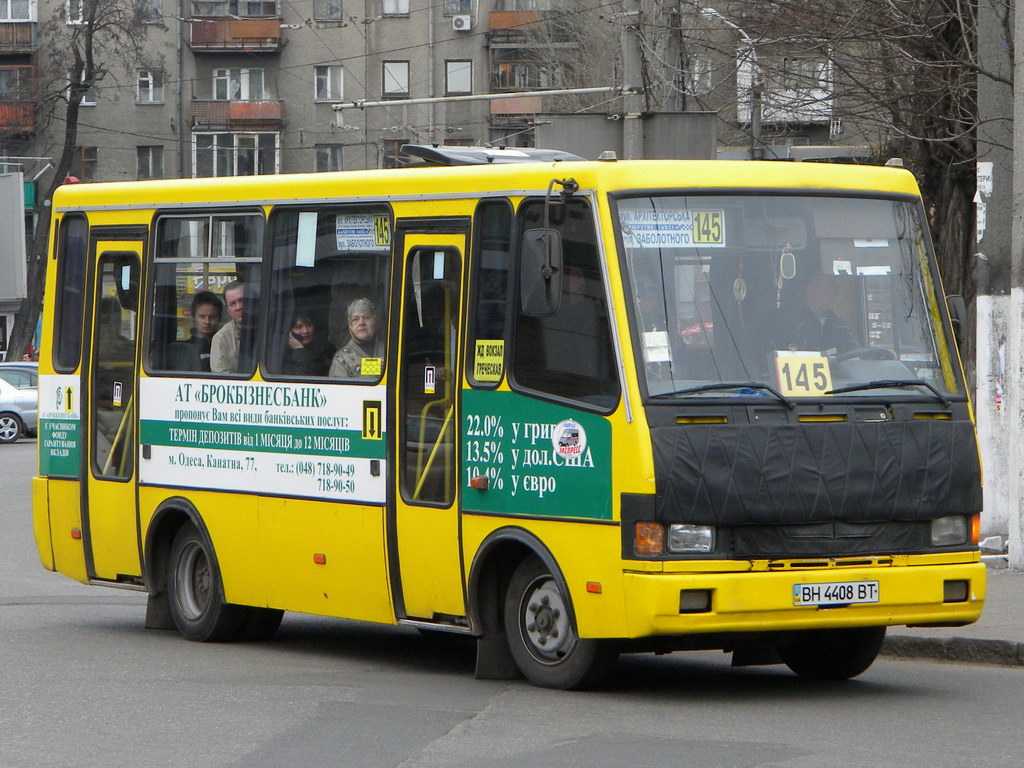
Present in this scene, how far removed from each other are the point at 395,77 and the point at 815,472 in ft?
206

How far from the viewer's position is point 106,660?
35.6 ft

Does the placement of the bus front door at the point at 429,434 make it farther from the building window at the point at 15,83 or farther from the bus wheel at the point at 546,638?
the building window at the point at 15,83

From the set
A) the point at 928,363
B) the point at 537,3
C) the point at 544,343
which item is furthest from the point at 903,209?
the point at 537,3

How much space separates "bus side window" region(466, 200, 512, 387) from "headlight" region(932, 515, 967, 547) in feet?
7.24

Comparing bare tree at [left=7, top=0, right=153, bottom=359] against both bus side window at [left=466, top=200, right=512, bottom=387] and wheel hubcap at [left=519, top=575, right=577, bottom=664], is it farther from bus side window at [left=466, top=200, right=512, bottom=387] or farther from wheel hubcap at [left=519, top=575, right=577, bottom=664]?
wheel hubcap at [left=519, top=575, right=577, bottom=664]

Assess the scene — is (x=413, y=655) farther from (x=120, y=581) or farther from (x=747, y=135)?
(x=747, y=135)

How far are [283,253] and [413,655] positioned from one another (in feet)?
8.07

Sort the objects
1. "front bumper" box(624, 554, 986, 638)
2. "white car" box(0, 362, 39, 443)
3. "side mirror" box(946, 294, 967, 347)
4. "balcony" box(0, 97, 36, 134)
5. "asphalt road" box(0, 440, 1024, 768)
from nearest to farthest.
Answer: "asphalt road" box(0, 440, 1024, 768) < "front bumper" box(624, 554, 986, 638) < "side mirror" box(946, 294, 967, 347) < "white car" box(0, 362, 39, 443) < "balcony" box(0, 97, 36, 134)

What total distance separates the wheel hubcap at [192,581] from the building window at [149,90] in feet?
202

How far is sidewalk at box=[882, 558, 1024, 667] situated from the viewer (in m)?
10.4

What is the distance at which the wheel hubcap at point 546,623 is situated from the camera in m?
9.05

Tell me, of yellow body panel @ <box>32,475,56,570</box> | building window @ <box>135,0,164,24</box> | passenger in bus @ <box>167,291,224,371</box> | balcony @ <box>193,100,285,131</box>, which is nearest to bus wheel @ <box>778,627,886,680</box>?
passenger in bus @ <box>167,291,224,371</box>

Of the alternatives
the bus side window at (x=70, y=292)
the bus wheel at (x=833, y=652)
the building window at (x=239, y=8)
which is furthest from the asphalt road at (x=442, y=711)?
the building window at (x=239, y=8)

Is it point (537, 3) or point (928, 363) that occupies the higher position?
point (537, 3)
